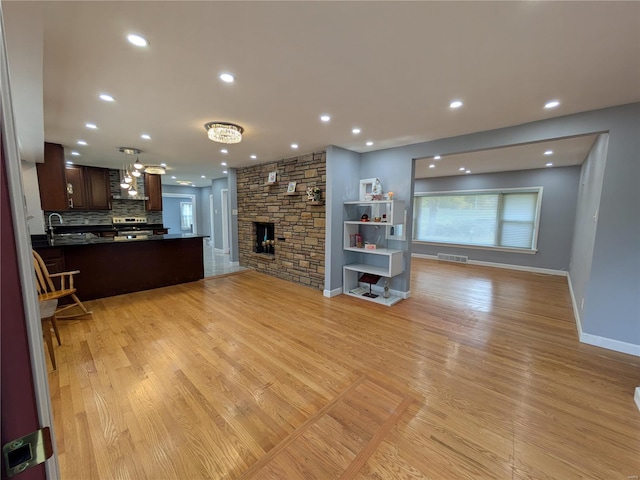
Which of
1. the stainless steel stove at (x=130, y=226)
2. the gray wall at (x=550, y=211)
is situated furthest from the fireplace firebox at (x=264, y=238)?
the gray wall at (x=550, y=211)

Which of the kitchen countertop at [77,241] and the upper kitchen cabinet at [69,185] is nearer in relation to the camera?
the kitchen countertop at [77,241]

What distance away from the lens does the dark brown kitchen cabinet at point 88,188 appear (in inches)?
239

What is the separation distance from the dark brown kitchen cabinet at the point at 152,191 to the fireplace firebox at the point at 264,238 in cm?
326

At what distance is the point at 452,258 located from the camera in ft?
24.7

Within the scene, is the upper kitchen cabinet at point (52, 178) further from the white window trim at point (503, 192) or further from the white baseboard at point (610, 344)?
the white baseboard at point (610, 344)

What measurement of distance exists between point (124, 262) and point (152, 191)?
3.57m

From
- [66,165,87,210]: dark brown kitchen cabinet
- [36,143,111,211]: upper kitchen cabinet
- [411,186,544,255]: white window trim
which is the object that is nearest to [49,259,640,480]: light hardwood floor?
[36,143,111,211]: upper kitchen cabinet

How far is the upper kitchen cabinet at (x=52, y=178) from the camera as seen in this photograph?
4273mm

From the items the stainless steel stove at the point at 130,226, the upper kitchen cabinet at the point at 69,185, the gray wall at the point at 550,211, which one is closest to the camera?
the upper kitchen cabinet at the point at 69,185

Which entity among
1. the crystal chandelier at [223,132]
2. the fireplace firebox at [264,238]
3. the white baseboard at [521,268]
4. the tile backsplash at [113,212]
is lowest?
the white baseboard at [521,268]

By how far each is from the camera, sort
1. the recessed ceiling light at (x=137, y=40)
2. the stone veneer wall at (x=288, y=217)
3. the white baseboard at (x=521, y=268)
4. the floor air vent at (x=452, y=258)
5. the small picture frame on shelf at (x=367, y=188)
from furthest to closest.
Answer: the floor air vent at (x=452, y=258), the white baseboard at (x=521, y=268), the stone veneer wall at (x=288, y=217), the small picture frame on shelf at (x=367, y=188), the recessed ceiling light at (x=137, y=40)

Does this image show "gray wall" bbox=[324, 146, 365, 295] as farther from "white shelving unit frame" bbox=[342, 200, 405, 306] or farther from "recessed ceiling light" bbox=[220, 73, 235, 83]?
"recessed ceiling light" bbox=[220, 73, 235, 83]

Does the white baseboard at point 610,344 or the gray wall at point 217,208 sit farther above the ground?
the gray wall at point 217,208

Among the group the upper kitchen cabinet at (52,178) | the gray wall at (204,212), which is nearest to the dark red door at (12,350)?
the upper kitchen cabinet at (52,178)
